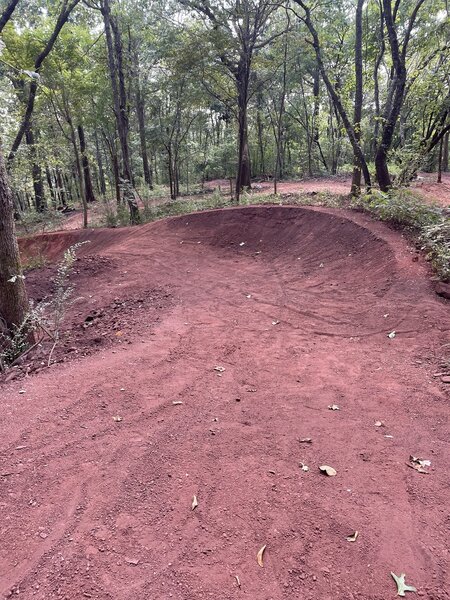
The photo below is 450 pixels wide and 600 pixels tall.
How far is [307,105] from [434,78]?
15174 millimetres

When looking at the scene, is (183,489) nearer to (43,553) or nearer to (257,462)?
(257,462)

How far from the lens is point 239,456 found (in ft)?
8.42

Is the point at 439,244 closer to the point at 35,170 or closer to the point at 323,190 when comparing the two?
the point at 323,190

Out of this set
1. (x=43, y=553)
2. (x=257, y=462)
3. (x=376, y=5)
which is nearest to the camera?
(x=43, y=553)

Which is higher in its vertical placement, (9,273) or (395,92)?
(395,92)

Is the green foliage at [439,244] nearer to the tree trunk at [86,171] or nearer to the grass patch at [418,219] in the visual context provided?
the grass patch at [418,219]

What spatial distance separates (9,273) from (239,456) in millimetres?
3438

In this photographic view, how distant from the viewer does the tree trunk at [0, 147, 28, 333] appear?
14.0 ft

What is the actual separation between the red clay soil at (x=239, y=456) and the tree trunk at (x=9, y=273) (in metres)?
0.92

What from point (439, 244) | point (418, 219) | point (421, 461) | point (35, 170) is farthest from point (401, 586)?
point (35, 170)

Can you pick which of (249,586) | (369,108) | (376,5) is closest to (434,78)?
(376,5)

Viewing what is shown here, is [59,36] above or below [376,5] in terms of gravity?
below

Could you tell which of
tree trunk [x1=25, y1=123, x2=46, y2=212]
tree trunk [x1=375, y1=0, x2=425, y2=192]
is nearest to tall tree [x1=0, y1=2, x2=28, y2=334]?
tree trunk [x1=375, y1=0, x2=425, y2=192]

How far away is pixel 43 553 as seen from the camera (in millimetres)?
1832
